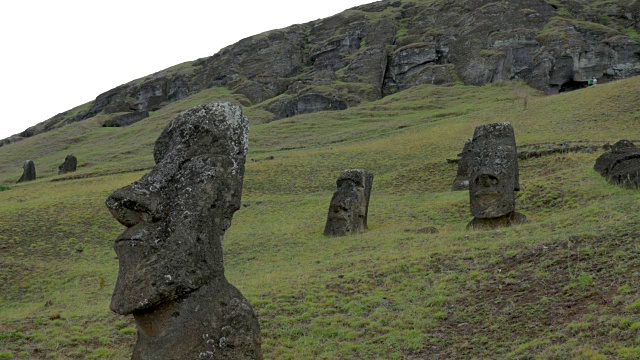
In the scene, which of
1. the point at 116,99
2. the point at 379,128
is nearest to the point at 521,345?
the point at 379,128

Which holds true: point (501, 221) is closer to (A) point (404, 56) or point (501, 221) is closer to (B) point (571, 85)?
(B) point (571, 85)

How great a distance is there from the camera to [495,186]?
18.6 m

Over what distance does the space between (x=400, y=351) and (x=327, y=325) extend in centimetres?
183

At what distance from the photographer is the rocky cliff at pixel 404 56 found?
93.0 m

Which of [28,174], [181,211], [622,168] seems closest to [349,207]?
[622,168]

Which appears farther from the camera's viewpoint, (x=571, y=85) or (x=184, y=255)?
(x=571, y=85)

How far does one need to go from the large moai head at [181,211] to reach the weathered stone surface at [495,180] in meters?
12.9

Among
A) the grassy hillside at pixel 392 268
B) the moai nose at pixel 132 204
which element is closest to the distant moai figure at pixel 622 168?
the grassy hillside at pixel 392 268

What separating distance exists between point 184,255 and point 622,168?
61.7ft

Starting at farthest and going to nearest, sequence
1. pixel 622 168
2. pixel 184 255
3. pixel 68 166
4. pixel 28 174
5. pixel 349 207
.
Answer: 1. pixel 68 166
2. pixel 28 174
3. pixel 349 207
4. pixel 622 168
5. pixel 184 255

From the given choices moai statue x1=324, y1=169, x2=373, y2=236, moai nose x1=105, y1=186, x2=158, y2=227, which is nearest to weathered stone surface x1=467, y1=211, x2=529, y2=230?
moai statue x1=324, y1=169, x2=373, y2=236

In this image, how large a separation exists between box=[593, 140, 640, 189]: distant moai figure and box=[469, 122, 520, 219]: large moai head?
412 cm

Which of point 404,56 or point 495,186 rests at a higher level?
point 404,56

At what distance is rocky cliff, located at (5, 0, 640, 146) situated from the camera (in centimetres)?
9300
